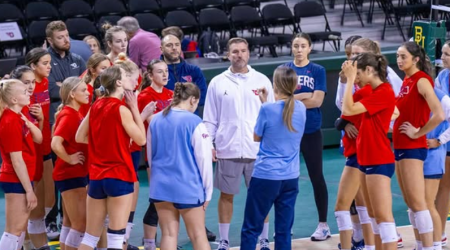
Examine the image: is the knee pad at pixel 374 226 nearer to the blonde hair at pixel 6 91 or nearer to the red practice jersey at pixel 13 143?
the red practice jersey at pixel 13 143

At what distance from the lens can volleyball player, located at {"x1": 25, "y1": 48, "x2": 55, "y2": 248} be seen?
6.94m

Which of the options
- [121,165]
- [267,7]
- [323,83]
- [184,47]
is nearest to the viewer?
[121,165]

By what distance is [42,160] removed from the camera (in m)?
6.97

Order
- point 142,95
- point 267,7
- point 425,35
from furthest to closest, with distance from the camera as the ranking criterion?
1. point 267,7
2. point 425,35
3. point 142,95

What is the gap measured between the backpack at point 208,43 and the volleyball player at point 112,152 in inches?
308

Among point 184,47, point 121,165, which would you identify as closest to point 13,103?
point 121,165

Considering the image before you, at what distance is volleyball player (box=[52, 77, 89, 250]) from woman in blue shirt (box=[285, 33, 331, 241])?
202cm

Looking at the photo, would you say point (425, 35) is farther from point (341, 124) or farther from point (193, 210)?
point (193, 210)

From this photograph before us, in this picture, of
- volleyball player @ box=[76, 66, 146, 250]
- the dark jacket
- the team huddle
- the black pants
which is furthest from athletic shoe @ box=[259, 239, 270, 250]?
the dark jacket

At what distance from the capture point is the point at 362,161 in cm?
602

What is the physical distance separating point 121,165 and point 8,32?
7957 millimetres

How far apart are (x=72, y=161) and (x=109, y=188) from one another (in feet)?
1.91

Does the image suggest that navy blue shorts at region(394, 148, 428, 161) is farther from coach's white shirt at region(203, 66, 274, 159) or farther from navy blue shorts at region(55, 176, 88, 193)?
navy blue shorts at region(55, 176, 88, 193)

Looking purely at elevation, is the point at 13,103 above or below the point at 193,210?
above
